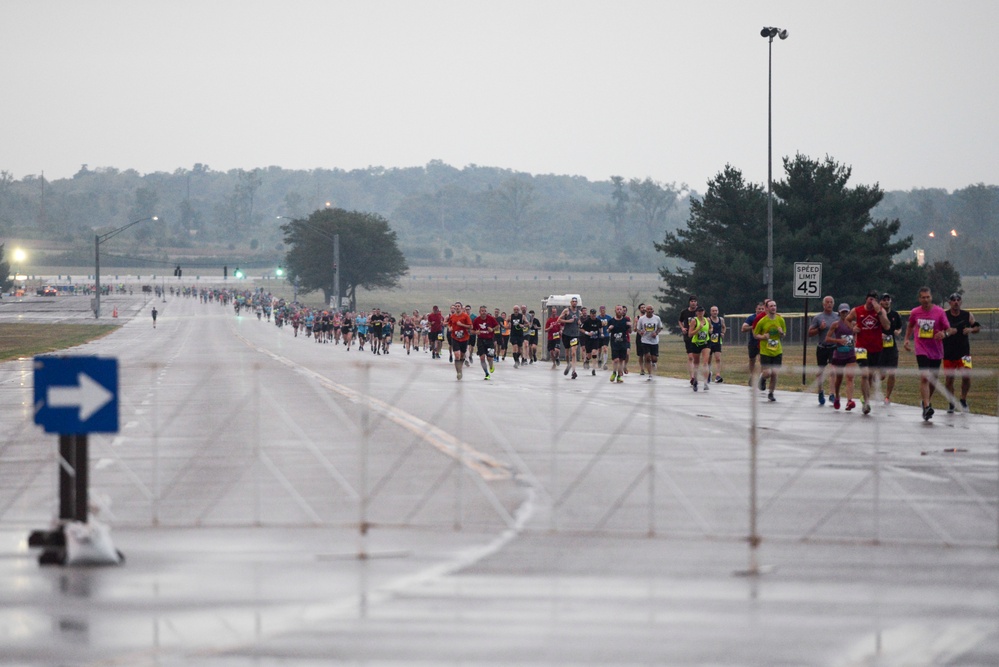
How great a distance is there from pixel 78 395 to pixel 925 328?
49.7ft

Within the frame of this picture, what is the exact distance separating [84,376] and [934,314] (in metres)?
15.1

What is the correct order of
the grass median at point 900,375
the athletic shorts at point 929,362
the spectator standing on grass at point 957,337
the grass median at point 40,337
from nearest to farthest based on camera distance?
the athletic shorts at point 929,362
the spectator standing on grass at point 957,337
the grass median at point 900,375
the grass median at point 40,337

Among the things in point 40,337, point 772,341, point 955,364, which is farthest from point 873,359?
point 40,337

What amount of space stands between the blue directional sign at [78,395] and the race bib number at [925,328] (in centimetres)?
1490

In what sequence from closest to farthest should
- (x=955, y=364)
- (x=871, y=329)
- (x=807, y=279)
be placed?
(x=955, y=364), (x=871, y=329), (x=807, y=279)

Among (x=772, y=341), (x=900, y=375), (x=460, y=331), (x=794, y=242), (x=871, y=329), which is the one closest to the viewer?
(x=871, y=329)

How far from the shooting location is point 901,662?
291 inches

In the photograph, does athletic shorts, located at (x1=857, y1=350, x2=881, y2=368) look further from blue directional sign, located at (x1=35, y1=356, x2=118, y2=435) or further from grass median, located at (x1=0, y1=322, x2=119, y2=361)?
grass median, located at (x1=0, y1=322, x2=119, y2=361)

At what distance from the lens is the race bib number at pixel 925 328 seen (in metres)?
22.0

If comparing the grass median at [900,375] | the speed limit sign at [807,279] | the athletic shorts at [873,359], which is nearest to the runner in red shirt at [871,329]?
the athletic shorts at [873,359]

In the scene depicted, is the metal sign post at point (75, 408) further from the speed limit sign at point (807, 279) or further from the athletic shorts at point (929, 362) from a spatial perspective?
the speed limit sign at point (807, 279)

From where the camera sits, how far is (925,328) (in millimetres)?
22031

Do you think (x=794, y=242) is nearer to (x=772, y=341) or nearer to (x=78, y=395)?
(x=772, y=341)

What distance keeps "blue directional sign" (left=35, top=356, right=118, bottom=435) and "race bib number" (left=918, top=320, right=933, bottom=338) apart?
48.9 feet
